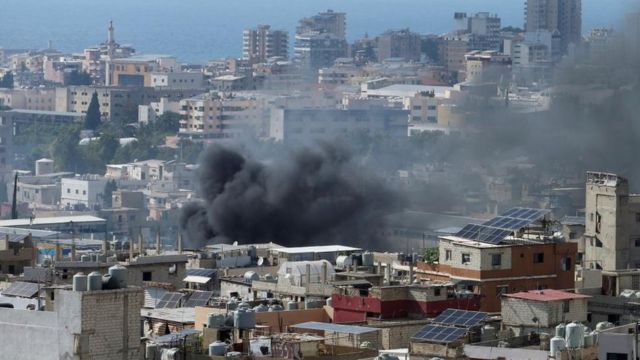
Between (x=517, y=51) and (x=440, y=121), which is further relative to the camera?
(x=517, y=51)

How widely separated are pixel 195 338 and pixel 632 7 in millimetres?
72576

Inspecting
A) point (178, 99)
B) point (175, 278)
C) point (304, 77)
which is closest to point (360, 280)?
point (175, 278)

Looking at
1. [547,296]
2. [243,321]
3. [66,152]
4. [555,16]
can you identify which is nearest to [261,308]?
[547,296]

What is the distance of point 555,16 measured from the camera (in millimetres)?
176000

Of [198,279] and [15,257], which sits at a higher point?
[15,257]

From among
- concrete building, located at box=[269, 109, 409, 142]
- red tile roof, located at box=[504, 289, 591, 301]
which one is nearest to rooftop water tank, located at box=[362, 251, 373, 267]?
red tile roof, located at box=[504, 289, 591, 301]

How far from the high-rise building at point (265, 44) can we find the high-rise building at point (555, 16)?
15155 mm

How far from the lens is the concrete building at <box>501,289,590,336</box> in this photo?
32.0 metres

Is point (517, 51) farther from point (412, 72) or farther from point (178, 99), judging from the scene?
point (178, 99)

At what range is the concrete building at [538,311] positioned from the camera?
32.0 meters

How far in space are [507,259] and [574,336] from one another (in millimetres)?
12225

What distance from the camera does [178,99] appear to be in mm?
147750

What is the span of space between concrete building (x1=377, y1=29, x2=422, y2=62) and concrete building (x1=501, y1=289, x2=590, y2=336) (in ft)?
477

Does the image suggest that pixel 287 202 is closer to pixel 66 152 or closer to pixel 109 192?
pixel 109 192
